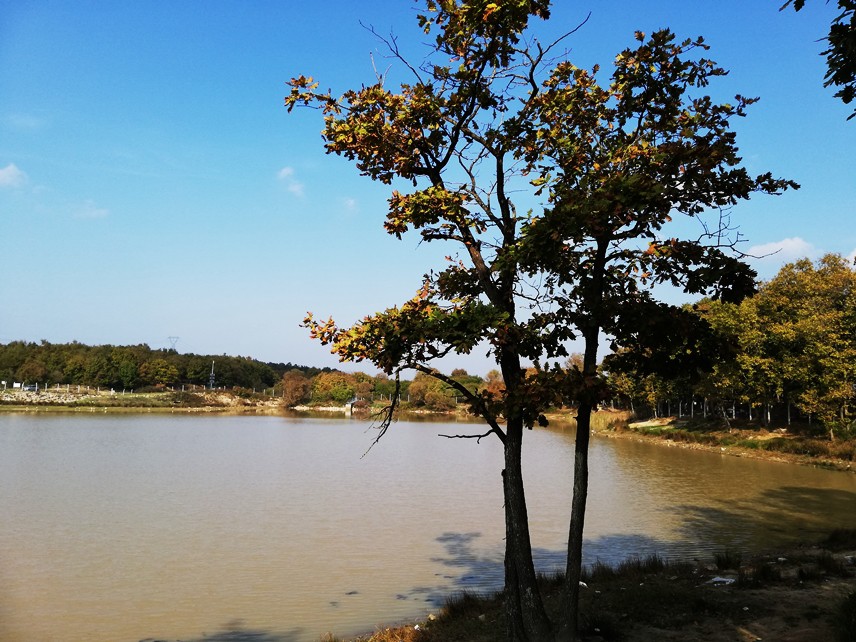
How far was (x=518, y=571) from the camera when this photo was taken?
8.44 meters

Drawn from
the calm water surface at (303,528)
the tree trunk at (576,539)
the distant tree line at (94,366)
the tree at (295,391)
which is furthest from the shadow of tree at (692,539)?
the distant tree line at (94,366)

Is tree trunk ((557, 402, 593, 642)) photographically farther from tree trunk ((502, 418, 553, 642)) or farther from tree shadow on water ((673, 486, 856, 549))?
tree shadow on water ((673, 486, 856, 549))

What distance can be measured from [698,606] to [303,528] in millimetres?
15351

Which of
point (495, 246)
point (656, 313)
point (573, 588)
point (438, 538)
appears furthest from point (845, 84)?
point (438, 538)

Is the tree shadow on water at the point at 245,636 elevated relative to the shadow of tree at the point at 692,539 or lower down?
lower down

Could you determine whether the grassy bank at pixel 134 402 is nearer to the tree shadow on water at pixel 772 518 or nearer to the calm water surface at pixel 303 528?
the calm water surface at pixel 303 528

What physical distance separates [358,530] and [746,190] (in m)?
17.9

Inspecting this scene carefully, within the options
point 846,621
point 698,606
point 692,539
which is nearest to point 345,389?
point 692,539

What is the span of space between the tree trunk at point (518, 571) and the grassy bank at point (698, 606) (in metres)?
1.12

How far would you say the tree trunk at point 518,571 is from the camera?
8.24 m

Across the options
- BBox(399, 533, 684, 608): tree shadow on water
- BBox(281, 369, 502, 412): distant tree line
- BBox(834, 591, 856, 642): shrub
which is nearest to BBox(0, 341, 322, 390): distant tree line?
BBox(281, 369, 502, 412): distant tree line

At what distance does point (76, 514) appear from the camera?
22.9 metres

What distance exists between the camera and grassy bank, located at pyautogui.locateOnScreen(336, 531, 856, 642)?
28.7 feet

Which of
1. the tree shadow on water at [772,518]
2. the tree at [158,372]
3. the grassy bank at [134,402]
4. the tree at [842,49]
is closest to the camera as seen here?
the tree at [842,49]
